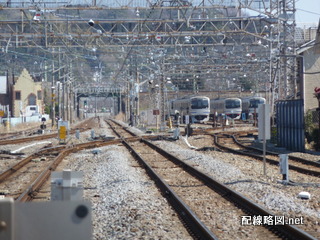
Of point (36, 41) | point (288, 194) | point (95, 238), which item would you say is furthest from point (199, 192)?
point (36, 41)

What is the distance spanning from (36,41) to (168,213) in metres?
28.3

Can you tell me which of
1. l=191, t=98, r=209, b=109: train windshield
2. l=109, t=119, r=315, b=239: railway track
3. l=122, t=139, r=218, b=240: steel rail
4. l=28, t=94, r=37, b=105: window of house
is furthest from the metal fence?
l=28, t=94, r=37, b=105: window of house

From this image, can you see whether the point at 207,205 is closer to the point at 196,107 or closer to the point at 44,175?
the point at 44,175

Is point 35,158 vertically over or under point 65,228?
under

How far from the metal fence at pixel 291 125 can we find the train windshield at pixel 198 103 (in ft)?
97.3

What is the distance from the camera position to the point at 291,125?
78.4 ft

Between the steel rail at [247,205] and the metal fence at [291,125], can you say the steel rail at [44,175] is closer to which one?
the steel rail at [247,205]

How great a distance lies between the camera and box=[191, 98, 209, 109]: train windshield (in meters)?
55.9

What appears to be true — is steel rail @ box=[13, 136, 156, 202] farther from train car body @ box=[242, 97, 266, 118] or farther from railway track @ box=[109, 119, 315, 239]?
train car body @ box=[242, 97, 266, 118]

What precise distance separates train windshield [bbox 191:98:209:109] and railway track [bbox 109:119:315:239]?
38.6m

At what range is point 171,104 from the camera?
223ft

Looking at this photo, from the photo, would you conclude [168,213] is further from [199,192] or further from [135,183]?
[135,183]

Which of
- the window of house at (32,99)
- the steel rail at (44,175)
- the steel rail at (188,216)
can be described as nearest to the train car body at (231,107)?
the steel rail at (44,175)

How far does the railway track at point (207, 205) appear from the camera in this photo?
7.57 m
